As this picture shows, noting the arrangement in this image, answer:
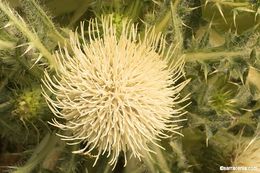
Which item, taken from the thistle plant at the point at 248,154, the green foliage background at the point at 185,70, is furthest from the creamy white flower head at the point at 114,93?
the thistle plant at the point at 248,154

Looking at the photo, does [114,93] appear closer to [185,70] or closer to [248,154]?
[185,70]

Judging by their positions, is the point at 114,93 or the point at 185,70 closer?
the point at 114,93

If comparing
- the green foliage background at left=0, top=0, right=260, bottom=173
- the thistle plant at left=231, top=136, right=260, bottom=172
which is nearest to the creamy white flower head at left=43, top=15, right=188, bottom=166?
the green foliage background at left=0, top=0, right=260, bottom=173

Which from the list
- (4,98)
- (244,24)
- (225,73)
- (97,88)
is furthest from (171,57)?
(4,98)

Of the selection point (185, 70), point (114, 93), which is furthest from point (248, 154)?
point (114, 93)

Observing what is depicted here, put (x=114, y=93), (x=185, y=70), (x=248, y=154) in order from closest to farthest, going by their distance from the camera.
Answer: (x=114, y=93) → (x=185, y=70) → (x=248, y=154)

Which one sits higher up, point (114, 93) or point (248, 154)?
point (114, 93)

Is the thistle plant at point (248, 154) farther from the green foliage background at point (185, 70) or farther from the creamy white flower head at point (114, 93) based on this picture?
the creamy white flower head at point (114, 93)

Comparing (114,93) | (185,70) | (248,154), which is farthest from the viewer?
(248,154)

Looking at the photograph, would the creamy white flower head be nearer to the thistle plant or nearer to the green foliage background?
the green foliage background

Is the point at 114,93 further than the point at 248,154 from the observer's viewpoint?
No
